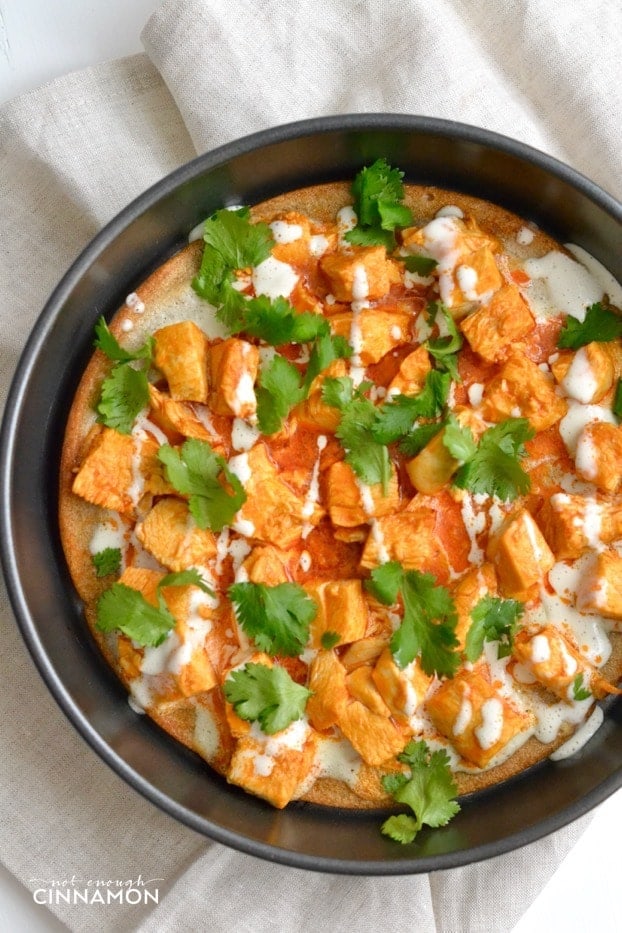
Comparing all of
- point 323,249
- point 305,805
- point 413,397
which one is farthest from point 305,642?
point 323,249

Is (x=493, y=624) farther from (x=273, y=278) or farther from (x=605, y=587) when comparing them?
(x=273, y=278)

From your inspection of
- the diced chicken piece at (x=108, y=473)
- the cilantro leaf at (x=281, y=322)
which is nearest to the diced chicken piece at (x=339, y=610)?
the diced chicken piece at (x=108, y=473)

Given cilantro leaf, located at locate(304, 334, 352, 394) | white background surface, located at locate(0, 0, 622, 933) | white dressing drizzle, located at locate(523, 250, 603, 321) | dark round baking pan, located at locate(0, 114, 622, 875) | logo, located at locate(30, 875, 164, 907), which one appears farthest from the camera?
white background surface, located at locate(0, 0, 622, 933)

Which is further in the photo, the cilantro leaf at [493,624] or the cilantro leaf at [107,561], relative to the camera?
the cilantro leaf at [107,561]

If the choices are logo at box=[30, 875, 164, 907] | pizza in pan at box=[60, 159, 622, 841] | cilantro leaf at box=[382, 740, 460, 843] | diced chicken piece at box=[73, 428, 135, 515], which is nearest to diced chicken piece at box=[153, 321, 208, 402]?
pizza in pan at box=[60, 159, 622, 841]

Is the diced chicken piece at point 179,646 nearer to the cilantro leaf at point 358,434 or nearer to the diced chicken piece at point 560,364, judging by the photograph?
the cilantro leaf at point 358,434

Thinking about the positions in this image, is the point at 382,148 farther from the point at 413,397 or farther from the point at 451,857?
the point at 451,857

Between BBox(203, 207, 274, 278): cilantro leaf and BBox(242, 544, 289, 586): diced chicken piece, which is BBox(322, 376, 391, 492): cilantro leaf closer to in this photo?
BBox(242, 544, 289, 586): diced chicken piece
